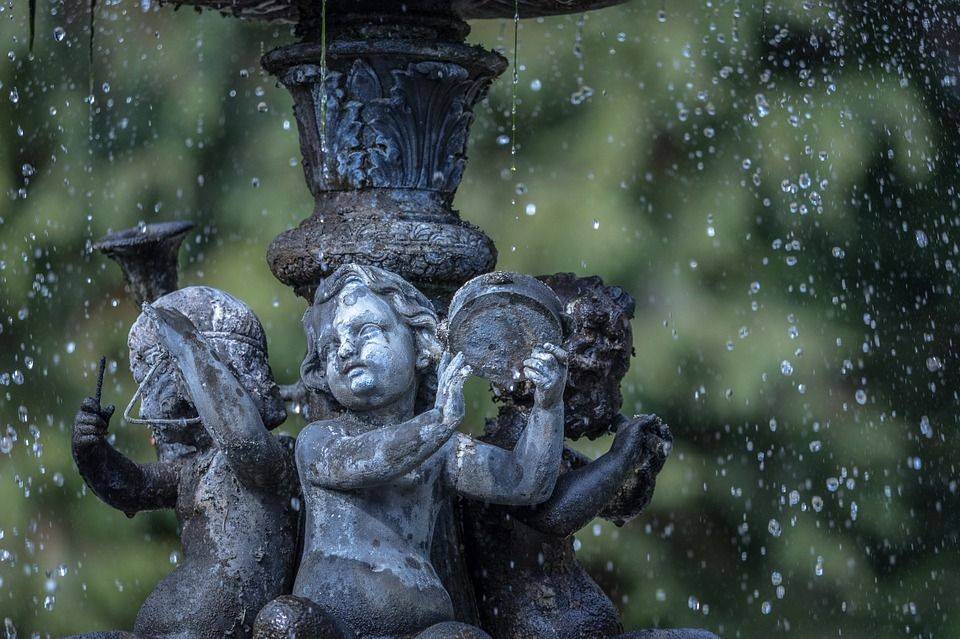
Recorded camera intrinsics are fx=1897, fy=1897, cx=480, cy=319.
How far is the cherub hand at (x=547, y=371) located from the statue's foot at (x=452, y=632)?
0.47 m

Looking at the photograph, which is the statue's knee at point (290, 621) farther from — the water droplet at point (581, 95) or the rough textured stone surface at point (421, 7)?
the water droplet at point (581, 95)

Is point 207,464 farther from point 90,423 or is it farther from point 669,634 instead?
point 669,634

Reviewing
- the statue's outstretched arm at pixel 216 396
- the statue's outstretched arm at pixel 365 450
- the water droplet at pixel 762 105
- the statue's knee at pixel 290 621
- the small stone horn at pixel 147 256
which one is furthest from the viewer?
the water droplet at pixel 762 105

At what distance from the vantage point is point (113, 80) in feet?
25.7

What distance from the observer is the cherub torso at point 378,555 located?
384 cm

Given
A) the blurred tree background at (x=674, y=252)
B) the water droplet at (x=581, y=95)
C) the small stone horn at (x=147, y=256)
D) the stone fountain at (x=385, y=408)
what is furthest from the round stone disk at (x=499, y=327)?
the water droplet at (x=581, y=95)

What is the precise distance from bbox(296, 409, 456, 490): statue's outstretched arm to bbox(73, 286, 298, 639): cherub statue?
0.11 metres

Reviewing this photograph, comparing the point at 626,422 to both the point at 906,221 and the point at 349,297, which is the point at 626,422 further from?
the point at 906,221

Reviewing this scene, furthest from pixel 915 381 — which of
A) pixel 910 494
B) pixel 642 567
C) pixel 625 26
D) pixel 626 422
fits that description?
pixel 626 422

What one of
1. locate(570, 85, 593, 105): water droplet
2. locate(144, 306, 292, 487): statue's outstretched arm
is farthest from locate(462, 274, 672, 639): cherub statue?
locate(570, 85, 593, 105): water droplet

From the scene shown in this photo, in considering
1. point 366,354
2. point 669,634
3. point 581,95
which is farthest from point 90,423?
point 581,95

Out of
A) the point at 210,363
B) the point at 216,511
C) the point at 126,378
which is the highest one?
the point at 210,363

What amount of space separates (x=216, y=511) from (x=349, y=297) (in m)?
0.55

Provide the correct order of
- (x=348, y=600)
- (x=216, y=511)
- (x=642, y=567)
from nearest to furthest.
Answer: (x=348, y=600) → (x=216, y=511) → (x=642, y=567)
